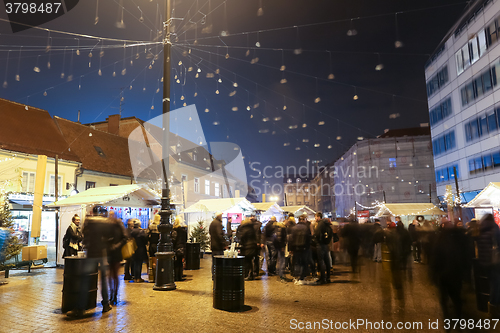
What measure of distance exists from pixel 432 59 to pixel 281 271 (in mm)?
36345

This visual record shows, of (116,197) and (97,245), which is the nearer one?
(97,245)

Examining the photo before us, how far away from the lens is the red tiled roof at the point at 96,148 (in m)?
29.0

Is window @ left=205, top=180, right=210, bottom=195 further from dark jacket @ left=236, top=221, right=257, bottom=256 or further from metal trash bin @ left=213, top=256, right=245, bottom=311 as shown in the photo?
metal trash bin @ left=213, top=256, right=245, bottom=311

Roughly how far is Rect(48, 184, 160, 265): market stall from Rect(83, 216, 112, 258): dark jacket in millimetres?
6255

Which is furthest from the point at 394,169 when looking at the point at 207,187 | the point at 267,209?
the point at 267,209

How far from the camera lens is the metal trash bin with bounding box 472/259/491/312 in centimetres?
659

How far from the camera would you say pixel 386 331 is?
5.71 m

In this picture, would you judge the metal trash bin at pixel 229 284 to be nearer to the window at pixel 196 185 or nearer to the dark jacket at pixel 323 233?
the dark jacket at pixel 323 233

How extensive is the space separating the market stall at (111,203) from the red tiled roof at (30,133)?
10432mm

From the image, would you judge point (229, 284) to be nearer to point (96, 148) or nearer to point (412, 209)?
point (412, 209)

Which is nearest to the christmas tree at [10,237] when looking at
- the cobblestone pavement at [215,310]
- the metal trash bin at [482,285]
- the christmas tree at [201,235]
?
the cobblestone pavement at [215,310]

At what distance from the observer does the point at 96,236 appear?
6984mm

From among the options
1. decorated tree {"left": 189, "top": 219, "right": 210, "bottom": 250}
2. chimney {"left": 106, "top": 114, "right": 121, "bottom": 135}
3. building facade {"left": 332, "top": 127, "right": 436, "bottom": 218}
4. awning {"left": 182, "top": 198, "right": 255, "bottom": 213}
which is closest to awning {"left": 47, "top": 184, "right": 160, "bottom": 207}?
decorated tree {"left": 189, "top": 219, "right": 210, "bottom": 250}

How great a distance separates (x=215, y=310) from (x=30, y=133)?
2453 centimetres
